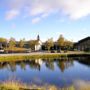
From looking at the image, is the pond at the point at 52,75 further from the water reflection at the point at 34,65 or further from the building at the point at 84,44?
the building at the point at 84,44

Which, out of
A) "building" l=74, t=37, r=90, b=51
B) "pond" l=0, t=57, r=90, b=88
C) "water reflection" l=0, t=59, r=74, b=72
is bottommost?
"pond" l=0, t=57, r=90, b=88

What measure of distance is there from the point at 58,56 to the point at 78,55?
889 cm

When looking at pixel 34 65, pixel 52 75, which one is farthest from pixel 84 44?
pixel 52 75

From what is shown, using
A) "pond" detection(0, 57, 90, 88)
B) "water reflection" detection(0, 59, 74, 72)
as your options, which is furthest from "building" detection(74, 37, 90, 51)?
"pond" detection(0, 57, 90, 88)

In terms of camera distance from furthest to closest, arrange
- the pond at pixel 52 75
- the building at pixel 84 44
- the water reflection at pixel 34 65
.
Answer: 1. the building at pixel 84 44
2. the water reflection at pixel 34 65
3. the pond at pixel 52 75

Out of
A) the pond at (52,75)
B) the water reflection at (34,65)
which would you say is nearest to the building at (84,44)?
the water reflection at (34,65)

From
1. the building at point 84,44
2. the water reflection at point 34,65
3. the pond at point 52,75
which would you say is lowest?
the pond at point 52,75

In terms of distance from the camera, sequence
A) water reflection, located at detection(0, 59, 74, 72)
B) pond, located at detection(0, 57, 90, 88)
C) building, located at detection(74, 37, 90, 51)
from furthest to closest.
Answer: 1. building, located at detection(74, 37, 90, 51)
2. water reflection, located at detection(0, 59, 74, 72)
3. pond, located at detection(0, 57, 90, 88)

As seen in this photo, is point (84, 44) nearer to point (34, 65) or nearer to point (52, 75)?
point (34, 65)

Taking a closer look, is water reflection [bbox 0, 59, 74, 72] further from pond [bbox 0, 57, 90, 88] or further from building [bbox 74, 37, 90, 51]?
building [bbox 74, 37, 90, 51]

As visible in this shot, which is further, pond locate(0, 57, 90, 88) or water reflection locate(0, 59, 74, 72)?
water reflection locate(0, 59, 74, 72)

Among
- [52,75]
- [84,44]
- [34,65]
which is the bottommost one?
[52,75]

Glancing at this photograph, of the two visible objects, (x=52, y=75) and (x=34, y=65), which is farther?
(x=34, y=65)

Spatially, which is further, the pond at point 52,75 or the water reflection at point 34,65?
the water reflection at point 34,65
